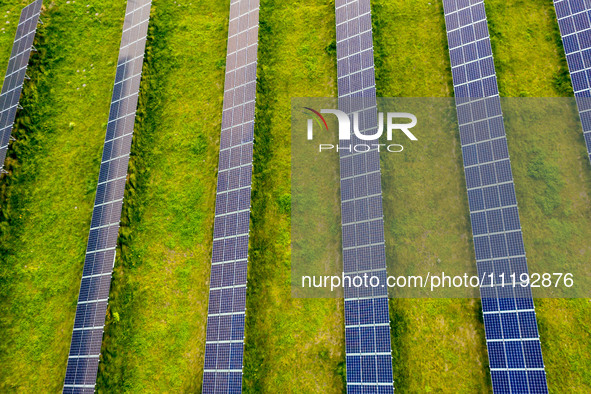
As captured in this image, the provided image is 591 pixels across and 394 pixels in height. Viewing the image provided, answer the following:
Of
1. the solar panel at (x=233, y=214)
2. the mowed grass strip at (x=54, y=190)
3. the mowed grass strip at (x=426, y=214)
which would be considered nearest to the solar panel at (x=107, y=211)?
the mowed grass strip at (x=54, y=190)

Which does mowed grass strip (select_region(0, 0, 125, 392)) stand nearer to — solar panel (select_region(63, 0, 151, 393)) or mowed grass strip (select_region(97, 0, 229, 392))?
solar panel (select_region(63, 0, 151, 393))

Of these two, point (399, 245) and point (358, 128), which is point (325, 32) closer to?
point (358, 128)

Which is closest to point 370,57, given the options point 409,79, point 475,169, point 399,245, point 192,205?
point 409,79

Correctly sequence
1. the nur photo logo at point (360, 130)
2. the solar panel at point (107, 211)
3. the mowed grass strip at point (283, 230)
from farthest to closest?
the nur photo logo at point (360, 130) < the mowed grass strip at point (283, 230) < the solar panel at point (107, 211)

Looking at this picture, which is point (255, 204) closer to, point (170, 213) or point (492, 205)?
point (170, 213)

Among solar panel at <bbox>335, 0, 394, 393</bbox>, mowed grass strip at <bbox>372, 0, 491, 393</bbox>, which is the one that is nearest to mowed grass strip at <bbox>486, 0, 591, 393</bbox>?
mowed grass strip at <bbox>372, 0, 491, 393</bbox>

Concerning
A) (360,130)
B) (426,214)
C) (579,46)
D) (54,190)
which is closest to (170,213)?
(54,190)

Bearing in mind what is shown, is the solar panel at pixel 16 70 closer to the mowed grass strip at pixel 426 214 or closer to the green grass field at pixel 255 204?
the green grass field at pixel 255 204
